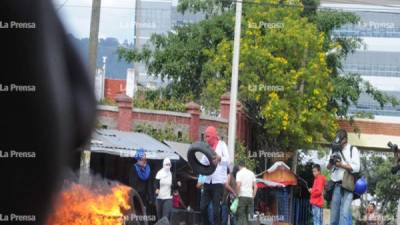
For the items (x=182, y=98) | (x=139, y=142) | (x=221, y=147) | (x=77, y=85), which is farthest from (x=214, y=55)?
(x=77, y=85)

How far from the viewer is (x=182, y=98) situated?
86.9ft

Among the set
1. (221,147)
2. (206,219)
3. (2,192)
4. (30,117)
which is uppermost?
(30,117)

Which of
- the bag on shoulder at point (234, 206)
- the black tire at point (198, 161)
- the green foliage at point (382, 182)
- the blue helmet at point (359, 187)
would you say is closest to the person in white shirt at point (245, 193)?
the bag on shoulder at point (234, 206)

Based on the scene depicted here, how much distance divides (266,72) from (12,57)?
2267 centimetres

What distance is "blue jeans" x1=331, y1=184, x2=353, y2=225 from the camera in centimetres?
1006

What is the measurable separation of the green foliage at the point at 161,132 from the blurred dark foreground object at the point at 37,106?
53.5 ft

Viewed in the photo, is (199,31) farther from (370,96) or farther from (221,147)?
(221,147)

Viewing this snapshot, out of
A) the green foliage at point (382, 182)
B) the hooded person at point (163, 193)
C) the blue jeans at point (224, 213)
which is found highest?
the hooded person at point (163, 193)

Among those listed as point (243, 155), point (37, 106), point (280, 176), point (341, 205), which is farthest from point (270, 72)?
point (37, 106)

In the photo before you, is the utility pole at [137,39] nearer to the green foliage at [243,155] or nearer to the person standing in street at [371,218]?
the green foliage at [243,155]

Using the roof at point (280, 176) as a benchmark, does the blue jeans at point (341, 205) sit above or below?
above

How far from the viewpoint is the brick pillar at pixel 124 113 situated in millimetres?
17547

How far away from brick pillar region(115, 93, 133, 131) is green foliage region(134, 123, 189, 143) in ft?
0.74

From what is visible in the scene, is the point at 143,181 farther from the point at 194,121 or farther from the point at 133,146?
the point at 194,121
